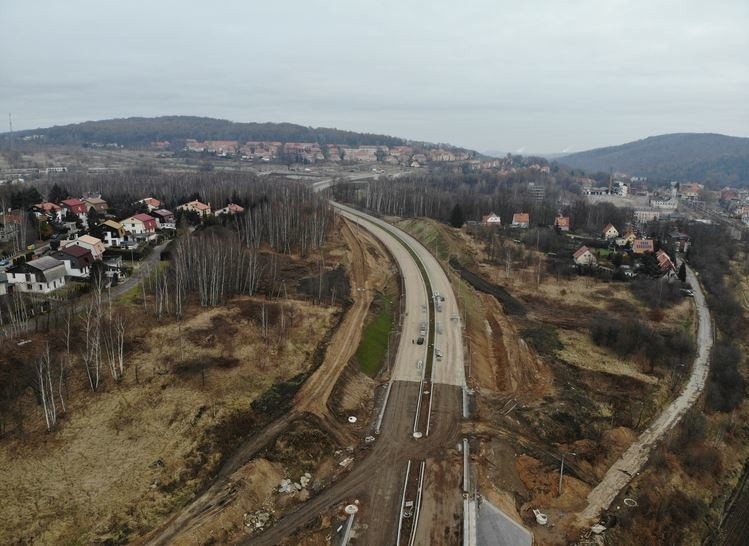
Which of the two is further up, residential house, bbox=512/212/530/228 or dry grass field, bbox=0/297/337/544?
residential house, bbox=512/212/530/228

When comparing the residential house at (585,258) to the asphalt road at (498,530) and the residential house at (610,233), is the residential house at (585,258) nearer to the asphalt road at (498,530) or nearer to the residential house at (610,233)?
the residential house at (610,233)

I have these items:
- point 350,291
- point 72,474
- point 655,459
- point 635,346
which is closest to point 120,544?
point 72,474

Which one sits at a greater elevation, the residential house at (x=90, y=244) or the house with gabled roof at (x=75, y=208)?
the house with gabled roof at (x=75, y=208)

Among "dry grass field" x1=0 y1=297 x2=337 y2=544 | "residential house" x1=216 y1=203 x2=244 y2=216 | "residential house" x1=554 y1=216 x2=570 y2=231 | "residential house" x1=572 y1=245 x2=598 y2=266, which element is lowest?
"dry grass field" x1=0 y1=297 x2=337 y2=544

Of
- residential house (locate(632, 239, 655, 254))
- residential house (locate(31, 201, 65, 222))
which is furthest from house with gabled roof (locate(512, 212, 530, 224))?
residential house (locate(31, 201, 65, 222))

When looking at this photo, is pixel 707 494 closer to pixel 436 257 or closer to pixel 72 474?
pixel 72 474

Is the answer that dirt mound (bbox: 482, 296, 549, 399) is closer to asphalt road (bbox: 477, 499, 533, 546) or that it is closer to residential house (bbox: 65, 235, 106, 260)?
asphalt road (bbox: 477, 499, 533, 546)

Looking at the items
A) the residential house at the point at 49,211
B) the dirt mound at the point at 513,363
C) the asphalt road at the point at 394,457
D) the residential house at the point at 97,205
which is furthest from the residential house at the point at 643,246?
the residential house at the point at 49,211
